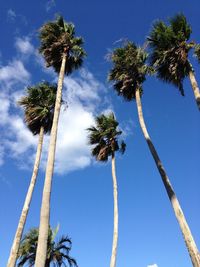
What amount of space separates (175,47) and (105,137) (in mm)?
12658

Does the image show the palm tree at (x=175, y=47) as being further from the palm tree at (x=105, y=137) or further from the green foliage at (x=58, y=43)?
the palm tree at (x=105, y=137)

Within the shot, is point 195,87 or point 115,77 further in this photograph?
point 115,77

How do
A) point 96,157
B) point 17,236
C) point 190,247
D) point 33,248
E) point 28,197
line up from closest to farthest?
point 190,247 < point 17,236 < point 28,197 < point 33,248 < point 96,157

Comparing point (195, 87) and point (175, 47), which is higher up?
point (175, 47)

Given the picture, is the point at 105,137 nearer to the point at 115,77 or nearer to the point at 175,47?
the point at 115,77

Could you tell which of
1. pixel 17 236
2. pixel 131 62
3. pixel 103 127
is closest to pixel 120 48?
pixel 131 62

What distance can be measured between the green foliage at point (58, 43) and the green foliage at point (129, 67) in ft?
10.1

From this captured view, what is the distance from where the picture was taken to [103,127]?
30.2 m

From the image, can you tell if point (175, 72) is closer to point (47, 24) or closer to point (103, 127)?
point (47, 24)

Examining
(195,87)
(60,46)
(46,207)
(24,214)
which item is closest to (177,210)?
(46,207)

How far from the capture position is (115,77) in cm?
2392

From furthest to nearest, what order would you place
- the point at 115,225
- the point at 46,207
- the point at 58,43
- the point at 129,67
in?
1. the point at 115,225
2. the point at 129,67
3. the point at 58,43
4. the point at 46,207

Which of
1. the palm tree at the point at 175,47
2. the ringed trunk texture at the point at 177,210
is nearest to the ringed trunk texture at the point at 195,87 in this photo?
the palm tree at the point at 175,47

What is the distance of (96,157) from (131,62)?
9767 mm
